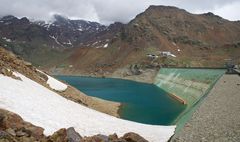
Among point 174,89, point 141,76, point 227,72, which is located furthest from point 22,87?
point 141,76

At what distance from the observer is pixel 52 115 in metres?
25.3

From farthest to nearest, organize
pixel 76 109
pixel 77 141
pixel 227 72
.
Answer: pixel 227 72, pixel 76 109, pixel 77 141

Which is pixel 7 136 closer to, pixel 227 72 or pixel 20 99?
pixel 20 99

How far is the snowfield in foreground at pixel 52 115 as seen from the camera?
75.8 ft

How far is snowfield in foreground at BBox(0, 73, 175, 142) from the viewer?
23.1 metres

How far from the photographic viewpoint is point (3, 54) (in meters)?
36.4

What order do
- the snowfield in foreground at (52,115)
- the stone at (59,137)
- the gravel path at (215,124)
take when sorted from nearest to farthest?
the stone at (59,137) < the snowfield in foreground at (52,115) < the gravel path at (215,124)

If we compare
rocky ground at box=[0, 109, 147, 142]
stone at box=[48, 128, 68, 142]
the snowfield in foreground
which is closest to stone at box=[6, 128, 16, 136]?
rocky ground at box=[0, 109, 147, 142]

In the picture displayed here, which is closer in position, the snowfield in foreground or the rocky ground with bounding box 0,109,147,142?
the rocky ground with bounding box 0,109,147,142

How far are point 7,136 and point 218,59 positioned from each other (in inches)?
6728

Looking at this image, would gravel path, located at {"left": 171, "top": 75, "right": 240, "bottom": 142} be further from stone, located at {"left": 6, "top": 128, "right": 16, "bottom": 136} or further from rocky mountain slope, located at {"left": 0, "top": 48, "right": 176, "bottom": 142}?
stone, located at {"left": 6, "top": 128, "right": 16, "bottom": 136}

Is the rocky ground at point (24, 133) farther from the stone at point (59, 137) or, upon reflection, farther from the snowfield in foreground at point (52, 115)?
Result: the snowfield in foreground at point (52, 115)

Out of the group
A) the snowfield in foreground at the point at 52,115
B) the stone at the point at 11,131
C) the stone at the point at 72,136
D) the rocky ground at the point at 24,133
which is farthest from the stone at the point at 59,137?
the stone at the point at 11,131

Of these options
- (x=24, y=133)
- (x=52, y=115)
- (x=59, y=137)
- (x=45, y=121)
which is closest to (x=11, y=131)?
(x=24, y=133)
